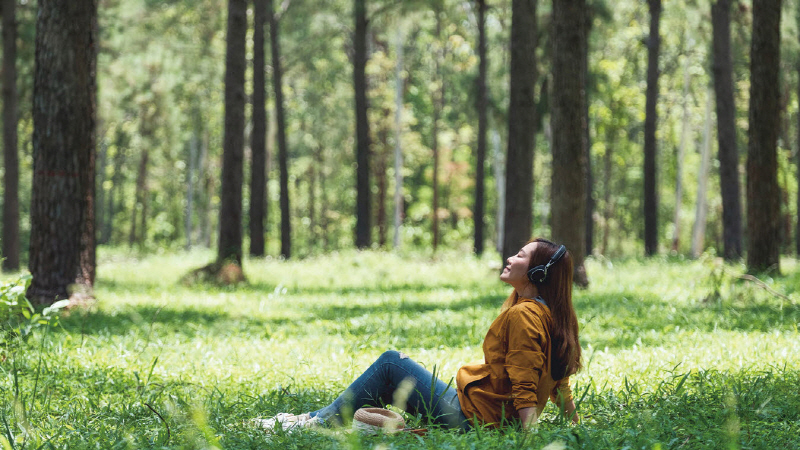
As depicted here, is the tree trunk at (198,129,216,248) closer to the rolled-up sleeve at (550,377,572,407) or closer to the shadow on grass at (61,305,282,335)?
the shadow on grass at (61,305,282,335)

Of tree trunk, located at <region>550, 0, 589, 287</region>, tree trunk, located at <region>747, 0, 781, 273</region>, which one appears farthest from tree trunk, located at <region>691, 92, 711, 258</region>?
tree trunk, located at <region>550, 0, 589, 287</region>

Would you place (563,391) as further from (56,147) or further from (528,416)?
(56,147)

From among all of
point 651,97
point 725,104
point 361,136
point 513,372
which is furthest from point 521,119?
point 513,372

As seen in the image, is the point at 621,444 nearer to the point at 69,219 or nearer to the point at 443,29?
the point at 69,219

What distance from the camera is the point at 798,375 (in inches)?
215

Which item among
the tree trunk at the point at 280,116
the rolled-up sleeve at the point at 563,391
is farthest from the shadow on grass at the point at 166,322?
the tree trunk at the point at 280,116

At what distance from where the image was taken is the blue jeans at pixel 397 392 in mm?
4566

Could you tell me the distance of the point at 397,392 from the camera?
4656 millimetres

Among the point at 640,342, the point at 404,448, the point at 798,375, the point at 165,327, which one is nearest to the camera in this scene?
the point at 404,448

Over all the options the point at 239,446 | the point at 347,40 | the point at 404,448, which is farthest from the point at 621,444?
the point at 347,40

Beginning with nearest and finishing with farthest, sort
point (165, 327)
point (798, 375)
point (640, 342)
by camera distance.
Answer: point (798, 375), point (640, 342), point (165, 327)

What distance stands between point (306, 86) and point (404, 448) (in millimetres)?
34093

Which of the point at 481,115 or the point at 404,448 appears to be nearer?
the point at 404,448

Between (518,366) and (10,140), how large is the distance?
1644 centimetres
